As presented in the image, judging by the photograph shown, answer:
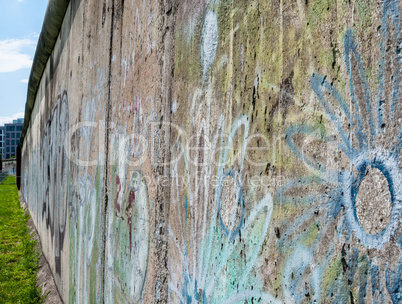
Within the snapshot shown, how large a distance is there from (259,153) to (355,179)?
31cm

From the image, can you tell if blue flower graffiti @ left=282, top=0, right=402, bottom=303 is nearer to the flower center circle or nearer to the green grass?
the flower center circle

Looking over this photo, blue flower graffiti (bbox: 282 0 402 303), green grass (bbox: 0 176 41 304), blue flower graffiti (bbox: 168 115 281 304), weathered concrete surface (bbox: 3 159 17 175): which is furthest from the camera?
weathered concrete surface (bbox: 3 159 17 175)

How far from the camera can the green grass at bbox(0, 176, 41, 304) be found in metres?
5.42

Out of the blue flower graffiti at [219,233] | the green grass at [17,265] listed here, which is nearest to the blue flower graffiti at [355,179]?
the blue flower graffiti at [219,233]

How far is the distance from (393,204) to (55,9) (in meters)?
5.60

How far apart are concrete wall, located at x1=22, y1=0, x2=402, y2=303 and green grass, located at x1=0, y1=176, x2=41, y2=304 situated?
12.7 ft

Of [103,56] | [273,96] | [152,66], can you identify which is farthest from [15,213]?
[273,96]

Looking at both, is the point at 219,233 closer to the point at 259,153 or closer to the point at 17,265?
the point at 259,153

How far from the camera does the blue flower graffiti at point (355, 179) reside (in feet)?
2.09

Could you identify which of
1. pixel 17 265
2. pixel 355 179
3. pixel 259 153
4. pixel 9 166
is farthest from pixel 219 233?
pixel 9 166

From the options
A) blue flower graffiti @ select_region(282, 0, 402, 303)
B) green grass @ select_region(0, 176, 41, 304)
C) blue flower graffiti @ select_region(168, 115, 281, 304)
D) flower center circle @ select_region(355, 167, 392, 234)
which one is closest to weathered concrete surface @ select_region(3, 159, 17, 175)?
green grass @ select_region(0, 176, 41, 304)

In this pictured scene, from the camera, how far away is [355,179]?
718 mm

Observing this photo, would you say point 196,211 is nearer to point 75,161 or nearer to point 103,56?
point 103,56

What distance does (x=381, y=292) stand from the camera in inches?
25.4
